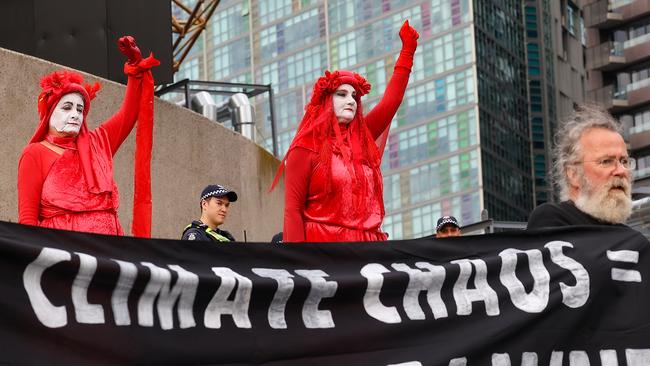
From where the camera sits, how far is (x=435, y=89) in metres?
88.2

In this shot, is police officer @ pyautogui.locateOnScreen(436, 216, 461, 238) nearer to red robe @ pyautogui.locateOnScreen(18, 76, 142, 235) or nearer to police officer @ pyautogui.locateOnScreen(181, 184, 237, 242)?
police officer @ pyautogui.locateOnScreen(181, 184, 237, 242)

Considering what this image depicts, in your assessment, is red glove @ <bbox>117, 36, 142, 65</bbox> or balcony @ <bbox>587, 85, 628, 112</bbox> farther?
balcony @ <bbox>587, 85, 628, 112</bbox>

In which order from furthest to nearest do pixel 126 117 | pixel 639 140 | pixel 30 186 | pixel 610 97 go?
pixel 610 97
pixel 639 140
pixel 126 117
pixel 30 186

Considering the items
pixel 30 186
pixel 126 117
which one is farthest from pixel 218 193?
pixel 30 186

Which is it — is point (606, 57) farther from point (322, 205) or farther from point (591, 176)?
point (591, 176)

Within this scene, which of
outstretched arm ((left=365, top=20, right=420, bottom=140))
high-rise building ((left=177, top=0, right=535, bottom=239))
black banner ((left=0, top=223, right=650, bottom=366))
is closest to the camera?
black banner ((left=0, top=223, right=650, bottom=366))


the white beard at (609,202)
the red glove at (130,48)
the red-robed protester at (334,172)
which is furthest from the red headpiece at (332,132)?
the white beard at (609,202)

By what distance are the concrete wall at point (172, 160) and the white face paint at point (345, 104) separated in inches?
108

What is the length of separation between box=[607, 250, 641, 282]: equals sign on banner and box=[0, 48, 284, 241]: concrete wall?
16.0 ft

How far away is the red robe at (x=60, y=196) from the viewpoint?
7945 mm

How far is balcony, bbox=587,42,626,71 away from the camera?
80625mm

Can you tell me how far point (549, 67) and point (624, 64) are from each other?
64.0ft

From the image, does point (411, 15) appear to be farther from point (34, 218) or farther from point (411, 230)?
point (34, 218)

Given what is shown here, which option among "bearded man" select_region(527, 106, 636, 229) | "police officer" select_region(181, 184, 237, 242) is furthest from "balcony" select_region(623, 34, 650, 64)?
"bearded man" select_region(527, 106, 636, 229)
